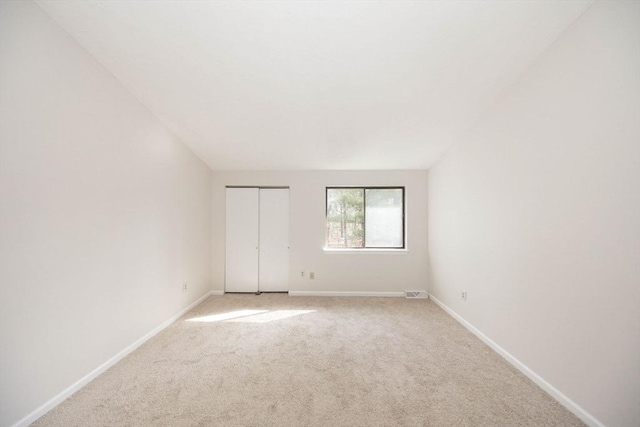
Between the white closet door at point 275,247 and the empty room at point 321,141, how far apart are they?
1.19 m

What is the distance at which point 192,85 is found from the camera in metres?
2.51

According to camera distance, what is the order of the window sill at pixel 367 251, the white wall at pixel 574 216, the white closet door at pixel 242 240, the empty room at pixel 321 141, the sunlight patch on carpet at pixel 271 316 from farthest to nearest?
1. the white closet door at pixel 242 240
2. the window sill at pixel 367 251
3. the sunlight patch on carpet at pixel 271 316
4. the empty room at pixel 321 141
5. the white wall at pixel 574 216

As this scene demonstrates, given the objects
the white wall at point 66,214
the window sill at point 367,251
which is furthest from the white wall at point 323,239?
the white wall at point 66,214

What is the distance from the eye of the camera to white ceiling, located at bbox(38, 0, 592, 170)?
5.89 feet

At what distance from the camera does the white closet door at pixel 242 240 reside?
4688 mm

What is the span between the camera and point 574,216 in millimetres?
1835

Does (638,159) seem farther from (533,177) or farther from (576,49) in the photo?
(576,49)

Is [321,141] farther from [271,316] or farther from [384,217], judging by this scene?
[271,316]

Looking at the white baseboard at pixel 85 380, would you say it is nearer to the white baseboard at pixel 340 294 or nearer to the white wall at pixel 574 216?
the white baseboard at pixel 340 294

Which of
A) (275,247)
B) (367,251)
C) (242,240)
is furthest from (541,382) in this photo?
(242,240)

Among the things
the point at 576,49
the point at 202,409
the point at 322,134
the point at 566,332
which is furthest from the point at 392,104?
the point at 202,409

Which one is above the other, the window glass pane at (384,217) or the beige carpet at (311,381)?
the window glass pane at (384,217)

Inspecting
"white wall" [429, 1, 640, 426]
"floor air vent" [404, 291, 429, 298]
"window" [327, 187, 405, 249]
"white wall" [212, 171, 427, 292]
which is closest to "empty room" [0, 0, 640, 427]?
"white wall" [429, 1, 640, 426]

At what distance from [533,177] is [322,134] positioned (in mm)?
2272
